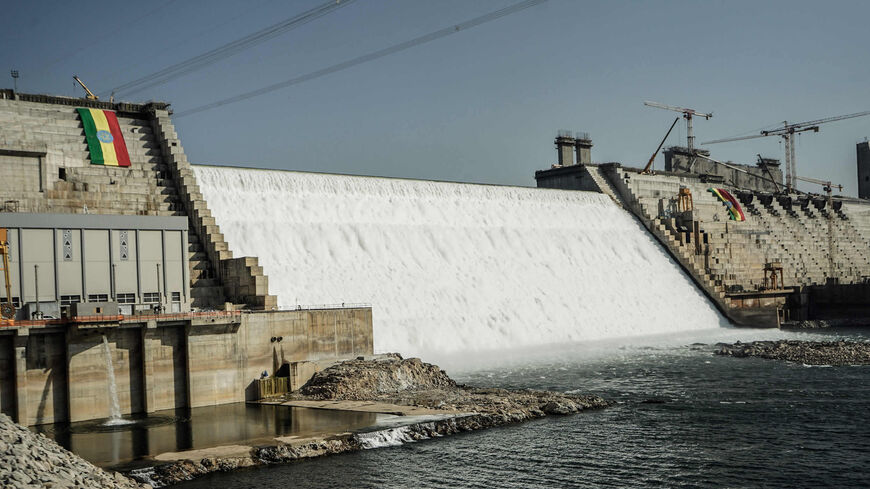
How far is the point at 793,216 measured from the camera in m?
94.0

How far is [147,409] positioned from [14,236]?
810 cm

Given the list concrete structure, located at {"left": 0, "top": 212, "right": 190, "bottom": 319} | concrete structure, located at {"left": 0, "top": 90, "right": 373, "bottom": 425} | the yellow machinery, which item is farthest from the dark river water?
concrete structure, located at {"left": 0, "top": 212, "right": 190, "bottom": 319}

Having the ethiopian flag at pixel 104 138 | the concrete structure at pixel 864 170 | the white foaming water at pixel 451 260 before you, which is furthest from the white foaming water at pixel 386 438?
the concrete structure at pixel 864 170

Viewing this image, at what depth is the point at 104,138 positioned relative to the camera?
45.5 metres

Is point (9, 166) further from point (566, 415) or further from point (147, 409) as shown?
point (566, 415)

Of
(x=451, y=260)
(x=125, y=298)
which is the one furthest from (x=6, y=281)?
(x=451, y=260)

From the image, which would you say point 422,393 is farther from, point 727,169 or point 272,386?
point 727,169

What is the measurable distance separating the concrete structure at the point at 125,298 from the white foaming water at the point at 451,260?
499 cm

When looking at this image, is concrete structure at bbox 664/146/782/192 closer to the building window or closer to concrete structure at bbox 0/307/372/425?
concrete structure at bbox 0/307/372/425

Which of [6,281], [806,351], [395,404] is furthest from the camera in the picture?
[806,351]

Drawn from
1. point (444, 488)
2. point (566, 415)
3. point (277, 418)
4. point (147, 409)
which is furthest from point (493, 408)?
point (147, 409)

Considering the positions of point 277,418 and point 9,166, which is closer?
point 277,418

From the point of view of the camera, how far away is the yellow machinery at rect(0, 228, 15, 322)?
31625mm

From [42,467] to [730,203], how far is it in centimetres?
7719
